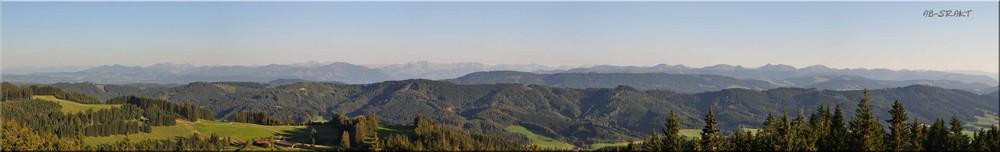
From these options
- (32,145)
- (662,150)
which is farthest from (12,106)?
(662,150)

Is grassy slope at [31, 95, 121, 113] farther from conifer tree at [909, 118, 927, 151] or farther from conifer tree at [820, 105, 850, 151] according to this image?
conifer tree at [909, 118, 927, 151]

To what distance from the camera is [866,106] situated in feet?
253

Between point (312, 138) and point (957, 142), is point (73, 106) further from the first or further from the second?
point (957, 142)

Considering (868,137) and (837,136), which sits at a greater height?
(868,137)

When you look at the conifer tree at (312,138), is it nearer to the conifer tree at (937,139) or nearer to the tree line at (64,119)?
the tree line at (64,119)

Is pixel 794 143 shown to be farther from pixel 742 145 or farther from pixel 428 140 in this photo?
pixel 428 140

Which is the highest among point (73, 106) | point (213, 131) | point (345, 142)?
point (73, 106)

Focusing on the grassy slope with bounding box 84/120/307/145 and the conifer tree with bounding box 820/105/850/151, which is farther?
the grassy slope with bounding box 84/120/307/145

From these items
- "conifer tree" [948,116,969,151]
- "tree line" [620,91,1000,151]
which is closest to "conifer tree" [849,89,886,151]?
"tree line" [620,91,1000,151]

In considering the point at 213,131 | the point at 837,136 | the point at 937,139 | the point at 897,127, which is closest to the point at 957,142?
the point at 937,139

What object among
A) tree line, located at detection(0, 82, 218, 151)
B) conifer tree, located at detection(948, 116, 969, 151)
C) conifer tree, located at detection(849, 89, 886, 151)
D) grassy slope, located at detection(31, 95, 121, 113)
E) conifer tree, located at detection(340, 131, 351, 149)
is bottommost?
conifer tree, located at detection(340, 131, 351, 149)

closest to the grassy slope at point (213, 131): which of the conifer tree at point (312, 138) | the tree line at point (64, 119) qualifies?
the tree line at point (64, 119)

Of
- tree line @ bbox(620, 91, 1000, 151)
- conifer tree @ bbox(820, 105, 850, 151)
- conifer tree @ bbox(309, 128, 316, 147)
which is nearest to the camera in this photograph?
tree line @ bbox(620, 91, 1000, 151)

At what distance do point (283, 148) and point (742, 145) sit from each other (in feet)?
354
